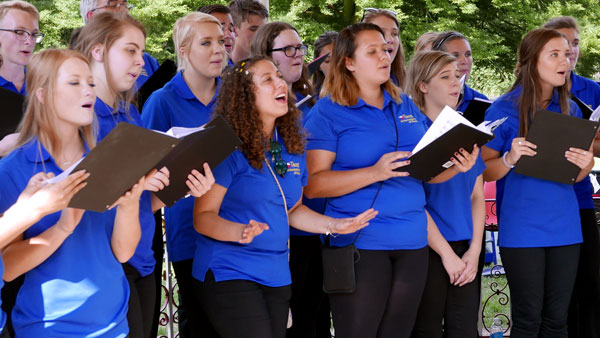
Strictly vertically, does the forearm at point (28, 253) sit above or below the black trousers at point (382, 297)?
above

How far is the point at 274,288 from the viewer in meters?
2.67

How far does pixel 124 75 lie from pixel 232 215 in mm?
682

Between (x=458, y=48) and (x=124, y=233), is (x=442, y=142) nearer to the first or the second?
(x=124, y=233)

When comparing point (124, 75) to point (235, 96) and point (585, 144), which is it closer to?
point (235, 96)

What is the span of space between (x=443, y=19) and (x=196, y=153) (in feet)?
38.9

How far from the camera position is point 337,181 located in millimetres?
→ 2936

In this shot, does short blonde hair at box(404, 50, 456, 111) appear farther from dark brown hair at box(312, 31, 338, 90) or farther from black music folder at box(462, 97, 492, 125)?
dark brown hair at box(312, 31, 338, 90)

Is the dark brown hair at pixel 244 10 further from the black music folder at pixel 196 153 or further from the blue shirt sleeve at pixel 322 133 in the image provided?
the black music folder at pixel 196 153

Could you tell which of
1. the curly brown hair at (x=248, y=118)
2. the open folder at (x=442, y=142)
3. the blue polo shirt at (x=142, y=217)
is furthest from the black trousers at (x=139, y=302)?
the open folder at (x=442, y=142)

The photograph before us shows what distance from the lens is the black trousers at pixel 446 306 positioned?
3.20 meters

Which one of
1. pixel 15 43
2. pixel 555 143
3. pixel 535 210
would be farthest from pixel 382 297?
pixel 15 43

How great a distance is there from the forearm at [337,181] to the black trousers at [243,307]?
511 mm

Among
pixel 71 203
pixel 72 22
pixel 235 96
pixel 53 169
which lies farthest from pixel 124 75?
pixel 72 22

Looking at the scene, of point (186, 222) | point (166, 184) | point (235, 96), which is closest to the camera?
point (166, 184)
